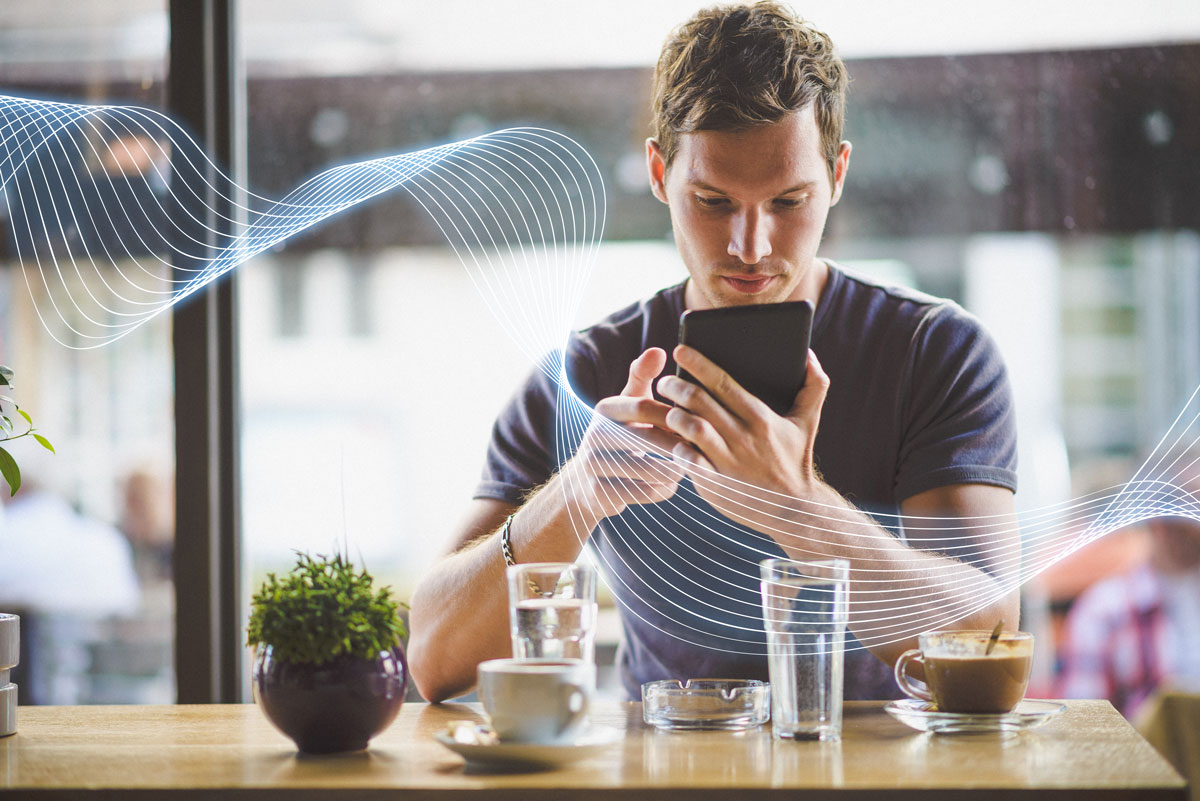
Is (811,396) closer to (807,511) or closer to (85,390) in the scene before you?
(807,511)

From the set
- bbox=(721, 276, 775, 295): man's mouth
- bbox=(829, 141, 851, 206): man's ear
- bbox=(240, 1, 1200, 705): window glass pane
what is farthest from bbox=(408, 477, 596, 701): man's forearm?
bbox=(829, 141, 851, 206): man's ear

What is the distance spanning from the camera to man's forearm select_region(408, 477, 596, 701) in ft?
5.11

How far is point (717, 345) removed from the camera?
56.5 inches

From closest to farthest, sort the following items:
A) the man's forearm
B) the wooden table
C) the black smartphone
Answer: the wooden table, the black smartphone, the man's forearm

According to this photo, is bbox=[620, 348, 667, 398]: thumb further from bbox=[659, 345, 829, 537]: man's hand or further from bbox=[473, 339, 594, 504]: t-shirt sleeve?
bbox=[473, 339, 594, 504]: t-shirt sleeve

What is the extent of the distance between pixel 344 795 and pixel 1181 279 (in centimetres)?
208

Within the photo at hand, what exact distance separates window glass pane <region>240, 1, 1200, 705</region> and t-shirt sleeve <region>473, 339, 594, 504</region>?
0.57 feet

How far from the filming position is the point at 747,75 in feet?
5.52

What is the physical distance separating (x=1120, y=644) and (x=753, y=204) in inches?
65.8

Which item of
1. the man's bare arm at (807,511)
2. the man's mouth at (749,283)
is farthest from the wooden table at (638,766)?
the man's mouth at (749,283)

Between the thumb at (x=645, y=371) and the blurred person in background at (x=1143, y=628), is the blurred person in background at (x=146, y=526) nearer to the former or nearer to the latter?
the thumb at (x=645, y=371)

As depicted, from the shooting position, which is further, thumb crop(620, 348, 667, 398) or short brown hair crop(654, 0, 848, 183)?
short brown hair crop(654, 0, 848, 183)

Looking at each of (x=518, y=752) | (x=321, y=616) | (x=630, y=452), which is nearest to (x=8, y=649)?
(x=321, y=616)

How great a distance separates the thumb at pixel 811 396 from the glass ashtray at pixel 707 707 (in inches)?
14.9
